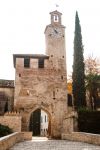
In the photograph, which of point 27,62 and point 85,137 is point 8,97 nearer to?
point 27,62

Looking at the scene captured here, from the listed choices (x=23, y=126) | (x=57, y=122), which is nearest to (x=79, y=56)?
(x=57, y=122)

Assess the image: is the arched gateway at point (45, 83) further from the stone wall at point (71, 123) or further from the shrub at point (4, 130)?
the shrub at point (4, 130)

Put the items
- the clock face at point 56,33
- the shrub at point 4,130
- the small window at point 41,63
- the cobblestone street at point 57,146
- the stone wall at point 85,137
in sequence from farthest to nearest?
the clock face at point 56,33 < the small window at point 41,63 < the shrub at point 4,130 < the stone wall at point 85,137 < the cobblestone street at point 57,146

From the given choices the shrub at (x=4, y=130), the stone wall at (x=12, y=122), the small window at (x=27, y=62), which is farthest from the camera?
the small window at (x=27, y=62)

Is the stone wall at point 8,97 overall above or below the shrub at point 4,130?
above

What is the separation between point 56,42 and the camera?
3184 cm

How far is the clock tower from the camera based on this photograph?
103ft

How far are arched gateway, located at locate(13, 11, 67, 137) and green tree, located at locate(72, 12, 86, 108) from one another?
276 cm

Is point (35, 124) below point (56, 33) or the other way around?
below

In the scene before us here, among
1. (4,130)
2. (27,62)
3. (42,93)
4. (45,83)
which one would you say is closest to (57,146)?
(4,130)

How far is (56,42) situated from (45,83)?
544cm

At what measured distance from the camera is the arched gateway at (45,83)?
96.0ft

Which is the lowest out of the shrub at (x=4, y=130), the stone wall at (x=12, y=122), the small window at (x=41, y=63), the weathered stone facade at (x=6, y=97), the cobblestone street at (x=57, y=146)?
the cobblestone street at (x=57, y=146)

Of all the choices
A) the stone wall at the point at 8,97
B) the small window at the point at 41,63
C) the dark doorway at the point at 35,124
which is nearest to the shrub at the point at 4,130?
the stone wall at the point at 8,97
